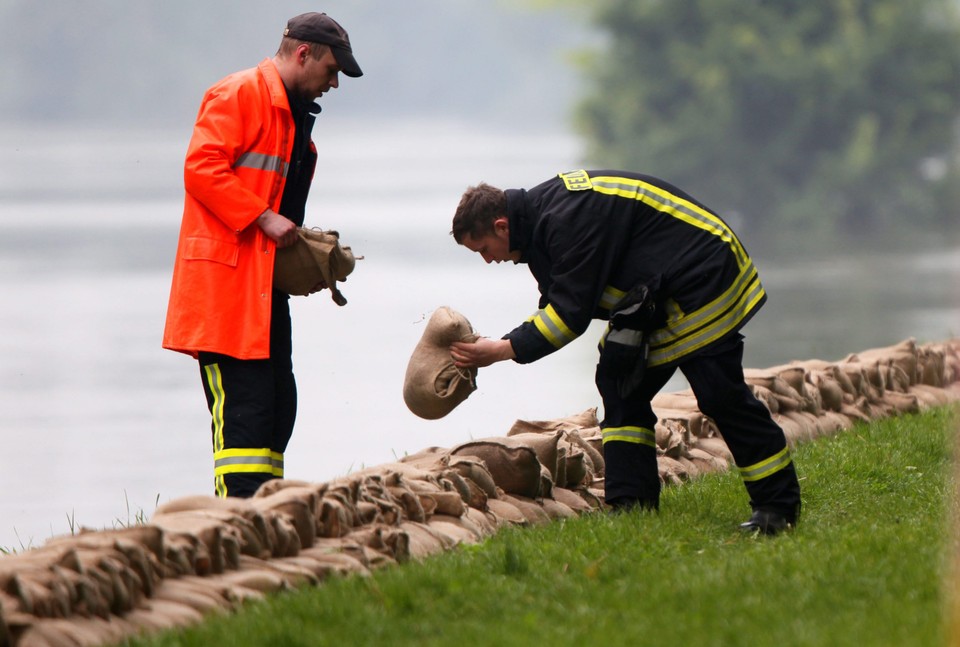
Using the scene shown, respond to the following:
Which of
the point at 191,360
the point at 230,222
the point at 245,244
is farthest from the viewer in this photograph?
the point at 191,360

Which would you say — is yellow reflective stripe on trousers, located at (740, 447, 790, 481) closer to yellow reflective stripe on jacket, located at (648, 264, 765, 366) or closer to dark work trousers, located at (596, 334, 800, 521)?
dark work trousers, located at (596, 334, 800, 521)

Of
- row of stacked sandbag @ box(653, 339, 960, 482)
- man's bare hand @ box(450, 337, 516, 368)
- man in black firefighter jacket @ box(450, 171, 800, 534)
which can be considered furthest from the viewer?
row of stacked sandbag @ box(653, 339, 960, 482)

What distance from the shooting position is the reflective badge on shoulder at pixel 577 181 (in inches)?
199

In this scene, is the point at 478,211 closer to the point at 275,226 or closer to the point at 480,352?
the point at 480,352

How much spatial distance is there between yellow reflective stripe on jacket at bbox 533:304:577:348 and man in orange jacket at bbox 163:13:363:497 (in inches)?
40.2

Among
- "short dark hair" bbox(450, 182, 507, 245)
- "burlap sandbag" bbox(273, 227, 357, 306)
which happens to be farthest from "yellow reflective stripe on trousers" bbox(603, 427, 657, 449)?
"burlap sandbag" bbox(273, 227, 357, 306)

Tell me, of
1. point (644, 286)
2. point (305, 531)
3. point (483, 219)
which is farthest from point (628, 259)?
point (305, 531)

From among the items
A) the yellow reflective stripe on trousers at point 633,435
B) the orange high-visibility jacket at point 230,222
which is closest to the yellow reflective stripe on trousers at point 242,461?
the orange high-visibility jacket at point 230,222

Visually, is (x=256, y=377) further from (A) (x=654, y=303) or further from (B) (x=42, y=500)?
(B) (x=42, y=500)

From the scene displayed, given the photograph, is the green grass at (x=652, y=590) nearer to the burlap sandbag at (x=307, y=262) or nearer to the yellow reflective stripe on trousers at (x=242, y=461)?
the yellow reflective stripe on trousers at (x=242, y=461)

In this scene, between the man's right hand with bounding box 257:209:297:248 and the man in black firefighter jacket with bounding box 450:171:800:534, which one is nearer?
the man in black firefighter jacket with bounding box 450:171:800:534

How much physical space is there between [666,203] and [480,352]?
883 millimetres

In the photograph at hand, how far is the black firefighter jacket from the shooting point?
4984mm

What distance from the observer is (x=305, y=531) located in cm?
429
